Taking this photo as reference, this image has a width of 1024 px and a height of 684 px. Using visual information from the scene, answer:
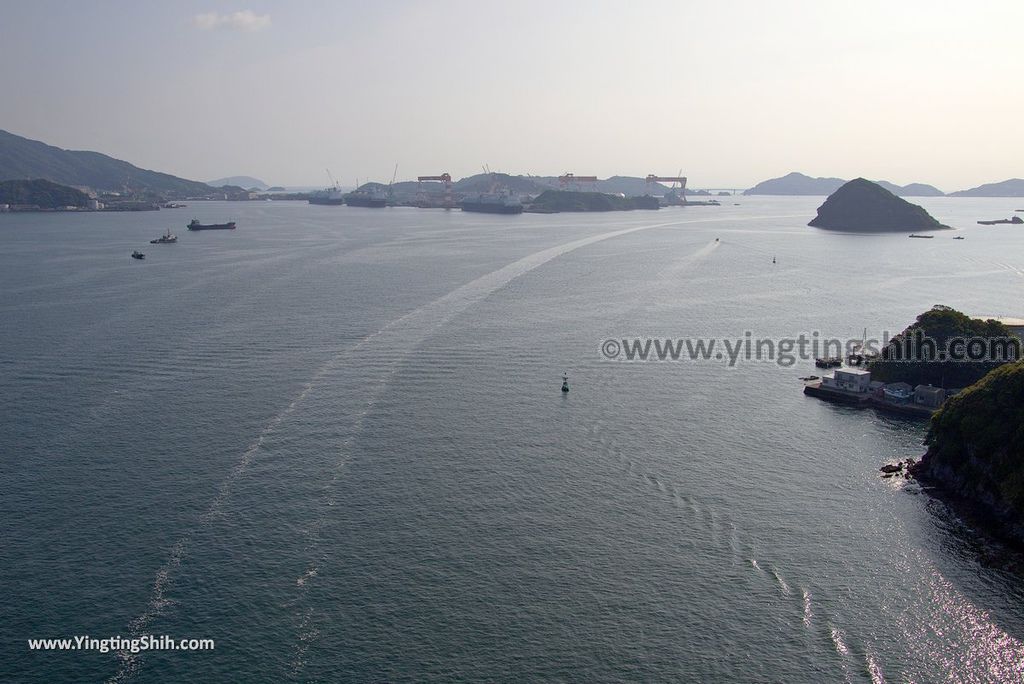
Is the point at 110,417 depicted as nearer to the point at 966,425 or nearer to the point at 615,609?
the point at 615,609

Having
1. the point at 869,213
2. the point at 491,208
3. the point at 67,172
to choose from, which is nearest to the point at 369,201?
the point at 491,208

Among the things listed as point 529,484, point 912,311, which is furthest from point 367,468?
point 912,311

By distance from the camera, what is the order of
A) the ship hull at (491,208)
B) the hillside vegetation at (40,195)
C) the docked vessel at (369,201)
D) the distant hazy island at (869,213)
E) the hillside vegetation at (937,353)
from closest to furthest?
1. the hillside vegetation at (937,353)
2. the distant hazy island at (869,213)
3. the hillside vegetation at (40,195)
4. the ship hull at (491,208)
5. the docked vessel at (369,201)

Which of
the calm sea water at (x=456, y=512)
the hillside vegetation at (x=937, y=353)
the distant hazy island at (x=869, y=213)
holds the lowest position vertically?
the calm sea water at (x=456, y=512)

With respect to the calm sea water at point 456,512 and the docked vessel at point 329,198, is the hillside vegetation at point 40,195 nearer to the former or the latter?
the docked vessel at point 329,198

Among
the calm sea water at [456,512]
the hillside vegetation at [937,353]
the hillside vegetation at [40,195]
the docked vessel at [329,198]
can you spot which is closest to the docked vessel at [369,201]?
the docked vessel at [329,198]

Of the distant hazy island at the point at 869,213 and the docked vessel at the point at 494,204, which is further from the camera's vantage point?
the docked vessel at the point at 494,204

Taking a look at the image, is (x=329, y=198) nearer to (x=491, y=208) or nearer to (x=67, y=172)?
(x=491, y=208)
